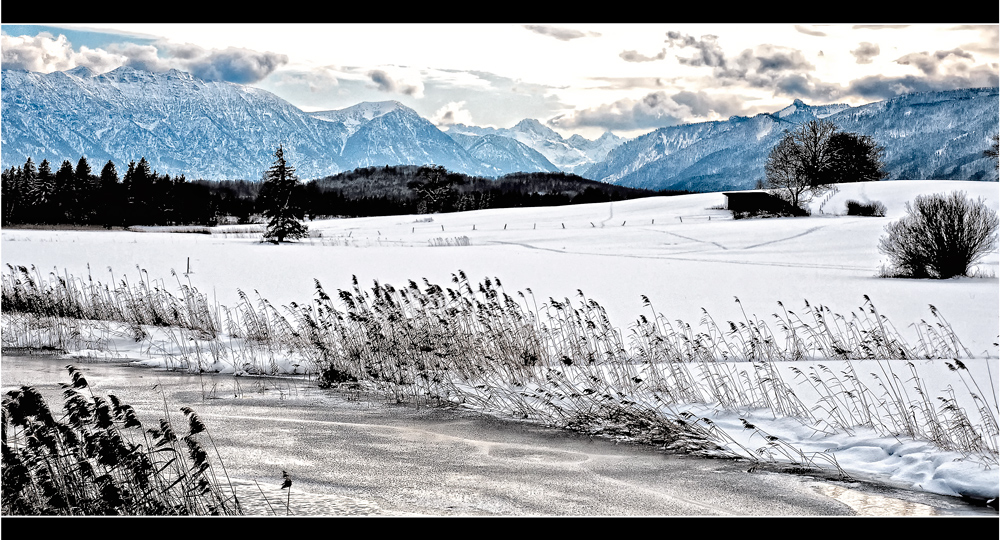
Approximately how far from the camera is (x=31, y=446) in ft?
18.3

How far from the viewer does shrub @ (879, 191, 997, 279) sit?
81.5 ft

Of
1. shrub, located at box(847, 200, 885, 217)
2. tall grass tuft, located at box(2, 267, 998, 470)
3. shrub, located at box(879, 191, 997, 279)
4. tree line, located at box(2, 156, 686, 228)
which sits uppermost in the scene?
tree line, located at box(2, 156, 686, 228)

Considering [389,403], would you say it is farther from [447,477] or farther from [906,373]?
[906,373]

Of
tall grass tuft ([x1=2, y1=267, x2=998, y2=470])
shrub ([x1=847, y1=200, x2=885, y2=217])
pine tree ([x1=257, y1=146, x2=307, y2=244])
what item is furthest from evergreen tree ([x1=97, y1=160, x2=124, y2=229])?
tall grass tuft ([x1=2, y1=267, x2=998, y2=470])

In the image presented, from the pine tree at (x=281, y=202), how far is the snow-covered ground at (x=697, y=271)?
4345 millimetres

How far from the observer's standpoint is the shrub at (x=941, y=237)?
24844 mm

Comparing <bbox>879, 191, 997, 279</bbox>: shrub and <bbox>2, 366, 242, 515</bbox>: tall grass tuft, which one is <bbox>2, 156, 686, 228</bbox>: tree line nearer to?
<bbox>879, 191, 997, 279</bbox>: shrub

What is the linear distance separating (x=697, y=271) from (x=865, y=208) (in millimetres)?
32207

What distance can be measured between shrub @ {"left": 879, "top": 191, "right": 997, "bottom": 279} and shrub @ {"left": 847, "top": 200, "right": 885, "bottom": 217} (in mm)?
29354

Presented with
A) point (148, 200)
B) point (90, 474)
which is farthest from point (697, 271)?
point (148, 200)

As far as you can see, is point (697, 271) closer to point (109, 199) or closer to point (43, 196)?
point (109, 199)

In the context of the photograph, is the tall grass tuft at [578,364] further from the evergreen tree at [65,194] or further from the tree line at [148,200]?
the evergreen tree at [65,194]

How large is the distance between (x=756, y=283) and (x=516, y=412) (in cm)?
1782
